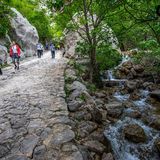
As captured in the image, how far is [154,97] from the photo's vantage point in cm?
1370

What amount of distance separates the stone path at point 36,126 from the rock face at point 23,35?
2078cm

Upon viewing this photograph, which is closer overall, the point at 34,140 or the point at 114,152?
the point at 34,140

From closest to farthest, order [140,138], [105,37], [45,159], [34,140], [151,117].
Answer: [45,159] → [34,140] → [140,138] → [151,117] → [105,37]

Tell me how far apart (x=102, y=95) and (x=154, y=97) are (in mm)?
3113

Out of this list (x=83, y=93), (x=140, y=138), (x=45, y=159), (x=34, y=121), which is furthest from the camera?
(x=83, y=93)

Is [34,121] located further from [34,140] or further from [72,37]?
[72,37]

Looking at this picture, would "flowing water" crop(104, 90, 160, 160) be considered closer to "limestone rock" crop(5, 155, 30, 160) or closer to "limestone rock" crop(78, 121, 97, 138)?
"limestone rock" crop(78, 121, 97, 138)

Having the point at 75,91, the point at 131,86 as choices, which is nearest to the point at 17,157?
the point at 75,91

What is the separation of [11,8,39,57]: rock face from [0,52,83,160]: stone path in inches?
818

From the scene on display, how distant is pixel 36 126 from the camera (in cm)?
661

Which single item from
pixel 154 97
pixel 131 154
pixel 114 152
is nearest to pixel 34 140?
pixel 114 152

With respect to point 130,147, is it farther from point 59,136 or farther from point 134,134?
point 59,136

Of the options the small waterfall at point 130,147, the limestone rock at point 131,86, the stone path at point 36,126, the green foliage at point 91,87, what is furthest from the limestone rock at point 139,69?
the small waterfall at point 130,147

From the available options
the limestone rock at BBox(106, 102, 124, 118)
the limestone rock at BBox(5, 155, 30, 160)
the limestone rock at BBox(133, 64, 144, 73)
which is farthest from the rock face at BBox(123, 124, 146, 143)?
the limestone rock at BBox(133, 64, 144, 73)
